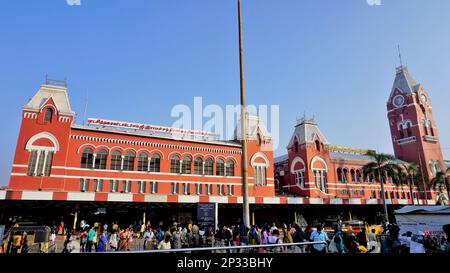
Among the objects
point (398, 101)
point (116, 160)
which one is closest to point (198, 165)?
point (116, 160)

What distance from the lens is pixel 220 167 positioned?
120ft

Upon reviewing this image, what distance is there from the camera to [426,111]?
5728 cm

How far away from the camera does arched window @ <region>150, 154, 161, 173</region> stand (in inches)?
1273

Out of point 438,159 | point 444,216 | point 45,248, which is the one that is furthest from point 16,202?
point 438,159

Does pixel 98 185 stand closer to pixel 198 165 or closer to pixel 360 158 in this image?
pixel 198 165

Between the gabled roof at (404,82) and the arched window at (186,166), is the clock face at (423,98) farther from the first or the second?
the arched window at (186,166)

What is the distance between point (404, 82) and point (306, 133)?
30813 millimetres

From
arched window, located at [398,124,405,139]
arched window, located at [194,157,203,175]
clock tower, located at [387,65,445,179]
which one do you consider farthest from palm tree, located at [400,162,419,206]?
arched window, located at [194,157,203,175]

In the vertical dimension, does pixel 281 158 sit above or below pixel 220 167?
above

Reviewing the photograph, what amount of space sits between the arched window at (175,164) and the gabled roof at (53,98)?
11.9m

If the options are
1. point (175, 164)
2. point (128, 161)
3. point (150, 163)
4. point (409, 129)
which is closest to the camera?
point (128, 161)

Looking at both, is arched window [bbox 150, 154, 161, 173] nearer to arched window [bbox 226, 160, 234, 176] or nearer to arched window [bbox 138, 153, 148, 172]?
arched window [bbox 138, 153, 148, 172]
